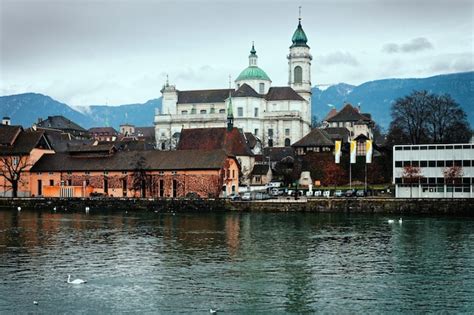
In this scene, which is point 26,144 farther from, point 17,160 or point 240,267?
point 240,267

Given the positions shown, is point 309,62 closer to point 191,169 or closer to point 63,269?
point 191,169

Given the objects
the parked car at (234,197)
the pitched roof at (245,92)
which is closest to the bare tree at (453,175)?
the parked car at (234,197)

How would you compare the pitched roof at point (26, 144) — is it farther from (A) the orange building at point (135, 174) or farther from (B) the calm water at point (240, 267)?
(B) the calm water at point (240, 267)

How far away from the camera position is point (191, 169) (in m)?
76.7

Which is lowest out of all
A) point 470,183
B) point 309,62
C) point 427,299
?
point 427,299

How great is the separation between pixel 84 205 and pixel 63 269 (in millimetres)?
40741

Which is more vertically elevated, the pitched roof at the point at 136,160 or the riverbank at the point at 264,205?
the pitched roof at the point at 136,160

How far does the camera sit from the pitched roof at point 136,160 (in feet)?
254

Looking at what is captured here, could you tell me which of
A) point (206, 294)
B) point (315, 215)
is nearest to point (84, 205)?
point (315, 215)

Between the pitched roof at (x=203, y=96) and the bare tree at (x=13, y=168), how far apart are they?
203 feet

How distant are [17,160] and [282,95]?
69681 mm

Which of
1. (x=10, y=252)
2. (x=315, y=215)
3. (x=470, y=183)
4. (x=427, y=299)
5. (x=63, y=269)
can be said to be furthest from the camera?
(x=470, y=183)

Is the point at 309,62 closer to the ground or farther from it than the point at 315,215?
farther from it

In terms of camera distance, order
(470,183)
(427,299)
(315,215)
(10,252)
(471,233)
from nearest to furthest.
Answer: (427,299), (10,252), (471,233), (315,215), (470,183)
